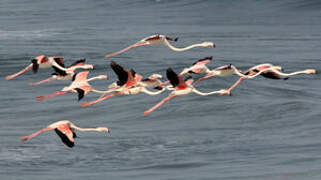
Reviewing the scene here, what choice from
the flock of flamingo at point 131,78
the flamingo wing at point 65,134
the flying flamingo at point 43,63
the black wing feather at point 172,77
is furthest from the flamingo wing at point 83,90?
the black wing feather at point 172,77

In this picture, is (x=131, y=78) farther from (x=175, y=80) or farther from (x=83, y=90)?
(x=83, y=90)

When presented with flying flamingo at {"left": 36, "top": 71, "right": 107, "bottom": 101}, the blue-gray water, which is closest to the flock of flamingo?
flying flamingo at {"left": 36, "top": 71, "right": 107, "bottom": 101}

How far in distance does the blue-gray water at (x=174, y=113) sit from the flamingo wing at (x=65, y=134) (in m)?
5.52

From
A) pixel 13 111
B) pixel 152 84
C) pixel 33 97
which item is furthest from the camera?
pixel 33 97

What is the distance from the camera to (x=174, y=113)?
40.4 meters

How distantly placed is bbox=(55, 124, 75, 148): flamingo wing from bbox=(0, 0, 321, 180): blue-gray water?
5.52 metres

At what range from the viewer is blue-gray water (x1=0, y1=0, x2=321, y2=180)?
2955cm

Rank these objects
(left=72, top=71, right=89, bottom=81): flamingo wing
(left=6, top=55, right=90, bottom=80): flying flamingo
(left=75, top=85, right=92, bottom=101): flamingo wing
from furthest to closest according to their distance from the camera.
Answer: (left=72, top=71, right=89, bottom=81): flamingo wing
(left=6, top=55, right=90, bottom=80): flying flamingo
(left=75, top=85, right=92, bottom=101): flamingo wing

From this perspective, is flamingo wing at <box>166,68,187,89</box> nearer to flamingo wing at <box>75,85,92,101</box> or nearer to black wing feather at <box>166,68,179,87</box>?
black wing feather at <box>166,68,179,87</box>

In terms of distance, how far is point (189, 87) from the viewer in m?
24.7

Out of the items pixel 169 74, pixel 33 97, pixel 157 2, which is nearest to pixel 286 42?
pixel 33 97

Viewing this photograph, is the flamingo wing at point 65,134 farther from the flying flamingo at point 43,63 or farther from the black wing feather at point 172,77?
the black wing feather at point 172,77

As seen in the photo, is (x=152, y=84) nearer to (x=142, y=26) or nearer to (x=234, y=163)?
(x=234, y=163)

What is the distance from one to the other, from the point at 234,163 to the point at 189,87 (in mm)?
5741
